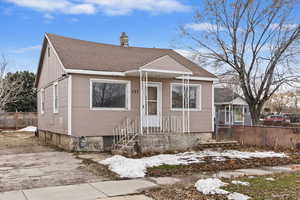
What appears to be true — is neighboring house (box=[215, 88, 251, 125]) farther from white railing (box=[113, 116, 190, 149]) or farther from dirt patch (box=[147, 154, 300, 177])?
dirt patch (box=[147, 154, 300, 177])

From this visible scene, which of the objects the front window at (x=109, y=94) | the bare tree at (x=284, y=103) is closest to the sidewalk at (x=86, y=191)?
the front window at (x=109, y=94)

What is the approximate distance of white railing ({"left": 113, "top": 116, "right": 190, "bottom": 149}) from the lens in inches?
475

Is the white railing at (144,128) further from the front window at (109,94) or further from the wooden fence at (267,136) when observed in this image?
the wooden fence at (267,136)

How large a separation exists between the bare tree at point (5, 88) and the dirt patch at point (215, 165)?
80.5 ft

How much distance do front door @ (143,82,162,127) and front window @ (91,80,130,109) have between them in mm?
916

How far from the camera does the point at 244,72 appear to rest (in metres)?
18.3

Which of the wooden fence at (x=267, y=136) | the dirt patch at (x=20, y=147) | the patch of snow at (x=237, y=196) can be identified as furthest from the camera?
the wooden fence at (x=267, y=136)

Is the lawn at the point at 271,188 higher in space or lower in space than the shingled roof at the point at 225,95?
lower

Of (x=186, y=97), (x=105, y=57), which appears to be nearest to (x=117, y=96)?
(x=105, y=57)

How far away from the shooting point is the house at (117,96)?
12172 millimetres

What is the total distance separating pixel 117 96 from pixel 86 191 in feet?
22.9


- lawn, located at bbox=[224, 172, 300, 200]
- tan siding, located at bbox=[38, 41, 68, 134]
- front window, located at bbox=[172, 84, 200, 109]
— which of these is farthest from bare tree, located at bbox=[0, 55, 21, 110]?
lawn, located at bbox=[224, 172, 300, 200]

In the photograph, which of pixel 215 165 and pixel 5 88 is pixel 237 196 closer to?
pixel 215 165

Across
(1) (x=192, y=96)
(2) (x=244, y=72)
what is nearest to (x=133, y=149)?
(1) (x=192, y=96)
